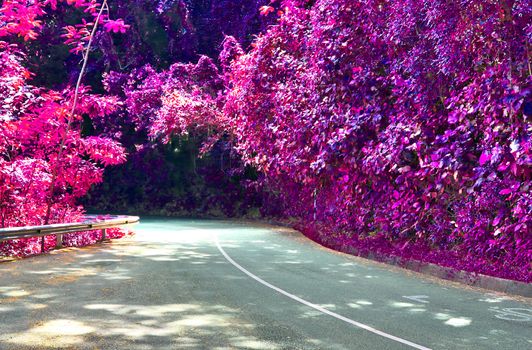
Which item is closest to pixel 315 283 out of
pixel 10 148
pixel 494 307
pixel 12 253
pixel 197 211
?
pixel 494 307

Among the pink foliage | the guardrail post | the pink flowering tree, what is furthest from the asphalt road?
the pink flowering tree

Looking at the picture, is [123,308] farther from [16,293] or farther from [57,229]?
[57,229]

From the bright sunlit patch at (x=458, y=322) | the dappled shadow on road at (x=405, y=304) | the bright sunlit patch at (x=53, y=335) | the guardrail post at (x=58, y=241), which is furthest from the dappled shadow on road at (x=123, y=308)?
the guardrail post at (x=58, y=241)

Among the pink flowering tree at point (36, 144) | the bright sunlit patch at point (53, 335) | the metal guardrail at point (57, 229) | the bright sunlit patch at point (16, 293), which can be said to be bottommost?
the bright sunlit patch at point (53, 335)

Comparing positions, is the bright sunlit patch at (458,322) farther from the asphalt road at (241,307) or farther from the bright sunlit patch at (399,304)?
the bright sunlit patch at (399,304)

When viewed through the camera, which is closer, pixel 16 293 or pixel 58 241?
pixel 16 293

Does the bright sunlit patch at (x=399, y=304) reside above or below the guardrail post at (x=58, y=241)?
below

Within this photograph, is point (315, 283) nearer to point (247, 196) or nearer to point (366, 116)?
point (366, 116)

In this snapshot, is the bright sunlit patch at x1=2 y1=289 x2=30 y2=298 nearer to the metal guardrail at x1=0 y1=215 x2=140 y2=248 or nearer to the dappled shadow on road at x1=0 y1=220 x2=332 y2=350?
the dappled shadow on road at x1=0 y1=220 x2=332 y2=350

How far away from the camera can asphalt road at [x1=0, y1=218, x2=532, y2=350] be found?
7555 millimetres

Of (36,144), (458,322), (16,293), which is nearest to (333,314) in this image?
(458,322)

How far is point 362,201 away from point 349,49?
4.42 metres

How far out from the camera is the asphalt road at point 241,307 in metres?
7.55

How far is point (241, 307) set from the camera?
9.54m
